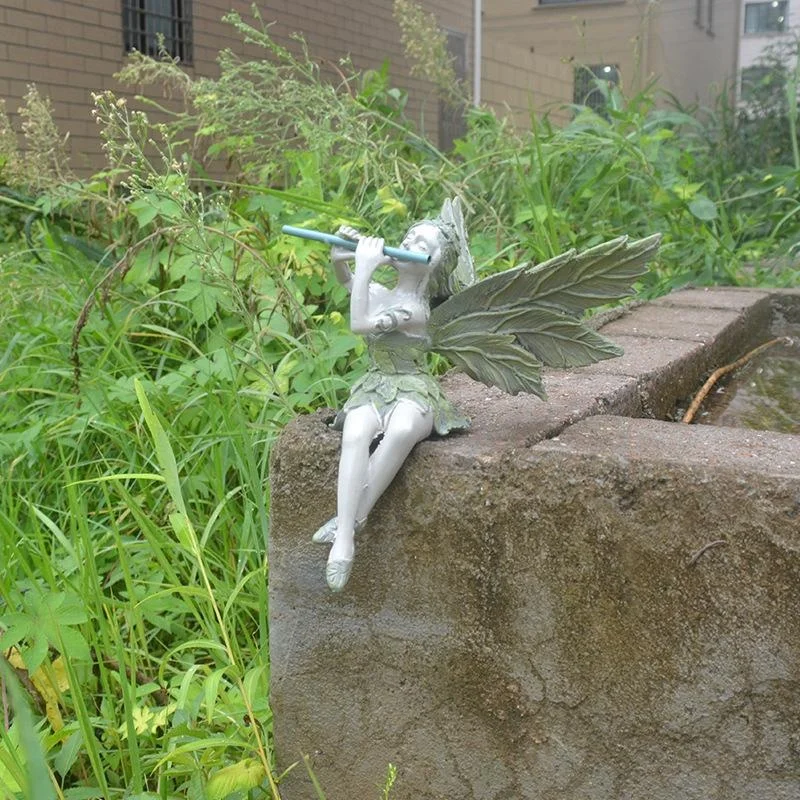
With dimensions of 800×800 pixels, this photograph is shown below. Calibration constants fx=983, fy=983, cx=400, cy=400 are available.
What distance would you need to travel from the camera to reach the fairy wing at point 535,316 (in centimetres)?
125

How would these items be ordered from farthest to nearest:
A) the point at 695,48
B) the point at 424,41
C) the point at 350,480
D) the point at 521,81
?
the point at 695,48 → the point at 521,81 → the point at 424,41 → the point at 350,480

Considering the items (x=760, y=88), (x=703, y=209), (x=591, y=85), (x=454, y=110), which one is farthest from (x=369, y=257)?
(x=760, y=88)

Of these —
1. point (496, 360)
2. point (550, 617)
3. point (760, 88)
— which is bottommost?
point (550, 617)

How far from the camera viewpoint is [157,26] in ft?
11.4

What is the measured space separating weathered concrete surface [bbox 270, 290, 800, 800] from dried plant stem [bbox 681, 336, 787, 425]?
1.70 ft

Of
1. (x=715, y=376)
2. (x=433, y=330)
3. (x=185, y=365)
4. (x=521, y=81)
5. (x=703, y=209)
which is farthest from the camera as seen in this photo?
(x=521, y=81)

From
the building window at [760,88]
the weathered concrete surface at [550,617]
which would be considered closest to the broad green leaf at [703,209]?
the weathered concrete surface at [550,617]

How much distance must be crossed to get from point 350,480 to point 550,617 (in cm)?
31

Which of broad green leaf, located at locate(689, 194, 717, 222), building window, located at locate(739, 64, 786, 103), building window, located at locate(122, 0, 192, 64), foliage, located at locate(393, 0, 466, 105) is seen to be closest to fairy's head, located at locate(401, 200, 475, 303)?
broad green leaf, located at locate(689, 194, 717, 222)

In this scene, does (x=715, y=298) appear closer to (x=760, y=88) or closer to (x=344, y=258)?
(x=344, y=258)

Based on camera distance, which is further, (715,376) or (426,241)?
(715,376)

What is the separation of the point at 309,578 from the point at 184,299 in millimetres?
1155

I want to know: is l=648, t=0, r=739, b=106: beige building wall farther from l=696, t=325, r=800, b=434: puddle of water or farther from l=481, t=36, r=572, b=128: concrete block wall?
l=696, t=325, r=800, b=434: puddle of water

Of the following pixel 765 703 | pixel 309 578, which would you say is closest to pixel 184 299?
pixel 309 578
